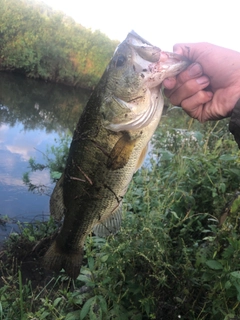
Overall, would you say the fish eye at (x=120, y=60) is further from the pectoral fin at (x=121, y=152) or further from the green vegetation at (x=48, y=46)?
the green vegetation at (x=48, y=46)

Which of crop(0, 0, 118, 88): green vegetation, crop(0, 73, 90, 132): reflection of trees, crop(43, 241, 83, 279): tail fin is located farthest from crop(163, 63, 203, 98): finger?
crop(0, 0, 118, 88): green vegetation

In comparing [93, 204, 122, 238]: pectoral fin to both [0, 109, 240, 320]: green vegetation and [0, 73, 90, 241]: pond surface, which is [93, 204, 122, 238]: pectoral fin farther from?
[0, 73, 90, 241]: pond surface

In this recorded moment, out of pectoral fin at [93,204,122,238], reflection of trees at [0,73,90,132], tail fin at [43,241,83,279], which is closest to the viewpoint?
pectoral fin at [93,204,122,238]

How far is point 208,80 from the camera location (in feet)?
6.45

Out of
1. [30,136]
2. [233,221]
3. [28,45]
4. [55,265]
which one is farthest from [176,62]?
[28,45]

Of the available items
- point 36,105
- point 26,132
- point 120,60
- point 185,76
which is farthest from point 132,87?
point 36,105

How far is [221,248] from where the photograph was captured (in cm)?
212

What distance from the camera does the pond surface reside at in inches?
236

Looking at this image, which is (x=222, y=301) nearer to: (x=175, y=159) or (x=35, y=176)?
(x=175, y=159)

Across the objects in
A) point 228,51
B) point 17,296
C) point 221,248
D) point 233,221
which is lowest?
point 17,296

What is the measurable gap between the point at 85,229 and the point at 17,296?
1.40m

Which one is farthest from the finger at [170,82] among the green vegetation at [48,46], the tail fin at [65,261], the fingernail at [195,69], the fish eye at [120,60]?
the green vegetation at [48,46]

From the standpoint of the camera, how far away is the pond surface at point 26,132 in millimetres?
6004

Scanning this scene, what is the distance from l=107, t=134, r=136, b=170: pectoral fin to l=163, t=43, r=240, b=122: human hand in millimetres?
379
